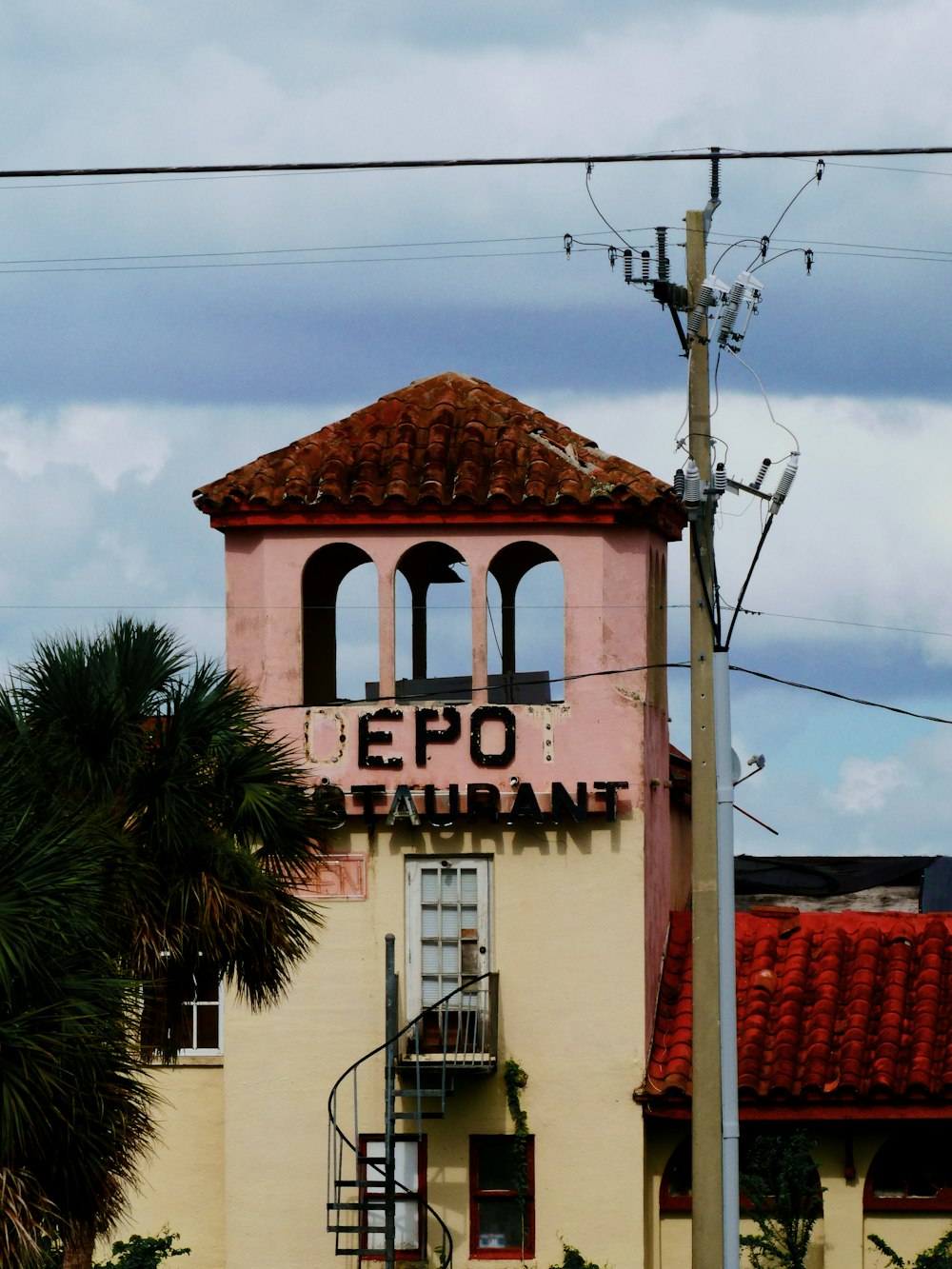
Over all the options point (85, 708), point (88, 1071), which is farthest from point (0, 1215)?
point (85, 708)

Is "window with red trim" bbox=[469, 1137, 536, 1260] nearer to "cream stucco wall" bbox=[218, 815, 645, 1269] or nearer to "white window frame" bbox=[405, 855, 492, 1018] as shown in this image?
"cream stucco wall" bbox=[218, 815, 645, 1269]

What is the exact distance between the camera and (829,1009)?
25391 millimetres

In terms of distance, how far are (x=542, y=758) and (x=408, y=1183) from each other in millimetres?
4969

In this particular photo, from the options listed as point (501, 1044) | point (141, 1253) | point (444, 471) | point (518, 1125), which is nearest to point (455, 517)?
point (444, 471)

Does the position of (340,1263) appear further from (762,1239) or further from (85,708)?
(85,708)

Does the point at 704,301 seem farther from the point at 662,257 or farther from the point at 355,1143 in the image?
the point at 355,1143

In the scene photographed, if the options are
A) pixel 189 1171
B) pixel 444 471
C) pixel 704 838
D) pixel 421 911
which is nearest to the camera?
pixel 704 838

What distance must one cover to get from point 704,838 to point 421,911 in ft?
25.4

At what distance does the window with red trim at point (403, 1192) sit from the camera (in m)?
25.0

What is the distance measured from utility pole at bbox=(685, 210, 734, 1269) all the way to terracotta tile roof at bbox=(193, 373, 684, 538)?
6.41m

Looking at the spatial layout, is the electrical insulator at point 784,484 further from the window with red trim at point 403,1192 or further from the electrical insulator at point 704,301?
the window with red trim at point 403,1192

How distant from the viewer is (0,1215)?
14570 millimetres

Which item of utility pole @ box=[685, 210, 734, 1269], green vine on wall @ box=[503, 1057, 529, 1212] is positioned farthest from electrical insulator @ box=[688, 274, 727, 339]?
green vine on wall @ box=[503, 1057, 529, 1212]

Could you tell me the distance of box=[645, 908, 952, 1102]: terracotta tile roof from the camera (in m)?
24.3
